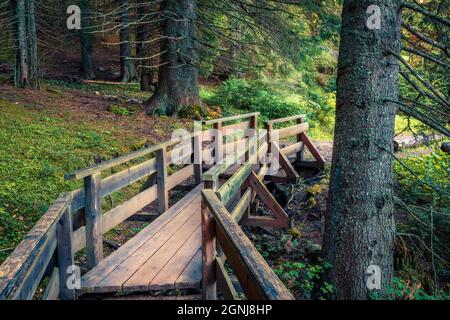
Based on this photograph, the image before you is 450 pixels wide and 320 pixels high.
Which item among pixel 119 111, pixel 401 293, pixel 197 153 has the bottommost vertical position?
pixel 401 293

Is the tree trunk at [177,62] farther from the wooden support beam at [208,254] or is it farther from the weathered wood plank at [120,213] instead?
the wooden support beam at [208,254]

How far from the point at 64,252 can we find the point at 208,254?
1.39m

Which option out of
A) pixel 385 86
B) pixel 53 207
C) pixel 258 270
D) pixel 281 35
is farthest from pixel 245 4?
pixel 258 270

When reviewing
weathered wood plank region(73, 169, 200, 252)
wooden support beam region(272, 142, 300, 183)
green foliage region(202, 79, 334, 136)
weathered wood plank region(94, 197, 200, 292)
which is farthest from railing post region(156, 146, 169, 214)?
green foliage region(202, 79, 334, 136)

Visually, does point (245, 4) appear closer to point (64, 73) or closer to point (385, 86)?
point (385, 86)

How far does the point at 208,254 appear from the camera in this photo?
13.3ft

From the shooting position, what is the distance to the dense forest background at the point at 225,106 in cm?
632

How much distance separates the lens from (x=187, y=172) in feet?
27.9

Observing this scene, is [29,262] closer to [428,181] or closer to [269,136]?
[428,181]

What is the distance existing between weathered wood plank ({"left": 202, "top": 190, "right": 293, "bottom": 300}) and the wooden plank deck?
96 cm

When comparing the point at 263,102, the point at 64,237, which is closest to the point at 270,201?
the point at 64,237

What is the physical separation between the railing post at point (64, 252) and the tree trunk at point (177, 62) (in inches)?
410

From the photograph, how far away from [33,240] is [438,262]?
6.37 m

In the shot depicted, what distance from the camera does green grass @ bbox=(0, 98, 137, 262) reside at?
7.07 metres
